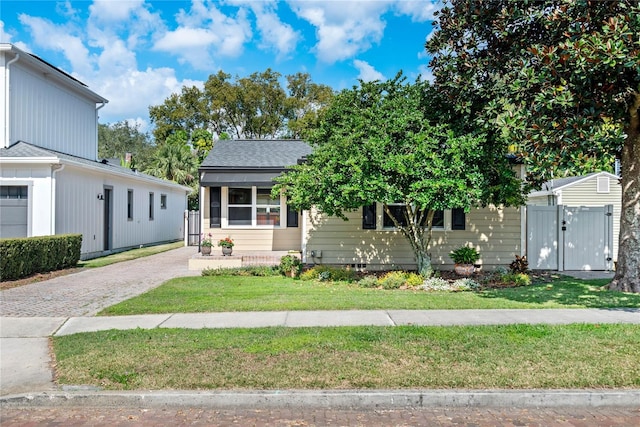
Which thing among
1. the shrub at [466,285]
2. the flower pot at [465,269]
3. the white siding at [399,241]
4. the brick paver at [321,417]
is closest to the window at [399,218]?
the white siding at [399,241]

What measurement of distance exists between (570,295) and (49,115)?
1777 cm

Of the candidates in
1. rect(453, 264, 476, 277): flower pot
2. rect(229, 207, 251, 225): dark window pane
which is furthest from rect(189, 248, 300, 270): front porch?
rect(453, 264, 476, 277): flower pot

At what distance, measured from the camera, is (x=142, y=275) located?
12469 mm

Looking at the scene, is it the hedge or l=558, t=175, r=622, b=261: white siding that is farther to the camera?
l=558, t=175, r=622, b=261: white siding

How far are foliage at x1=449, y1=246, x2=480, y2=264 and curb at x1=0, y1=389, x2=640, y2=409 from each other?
25.8ft

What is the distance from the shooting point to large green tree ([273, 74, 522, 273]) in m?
9.52

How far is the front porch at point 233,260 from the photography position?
528 inches

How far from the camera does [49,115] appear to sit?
16703 millimetres

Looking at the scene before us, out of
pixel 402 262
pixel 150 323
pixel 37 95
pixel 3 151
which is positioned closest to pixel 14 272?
pixel 3 151

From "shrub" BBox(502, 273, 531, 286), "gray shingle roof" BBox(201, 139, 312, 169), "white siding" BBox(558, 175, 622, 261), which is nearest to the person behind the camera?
"shrub" BBox(502, 273, 531, 286)

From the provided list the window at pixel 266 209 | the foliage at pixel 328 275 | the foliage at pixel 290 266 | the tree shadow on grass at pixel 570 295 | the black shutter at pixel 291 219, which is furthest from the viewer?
the black shutter at pixel 291 219

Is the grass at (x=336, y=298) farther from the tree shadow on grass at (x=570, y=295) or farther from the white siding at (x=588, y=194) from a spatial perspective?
the white siding at (x=588, y=194)

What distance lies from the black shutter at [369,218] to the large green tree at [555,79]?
13.9 feet

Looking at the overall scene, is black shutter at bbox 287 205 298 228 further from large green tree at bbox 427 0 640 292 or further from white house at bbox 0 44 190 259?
large green tree at bbox 427 0 640 292
